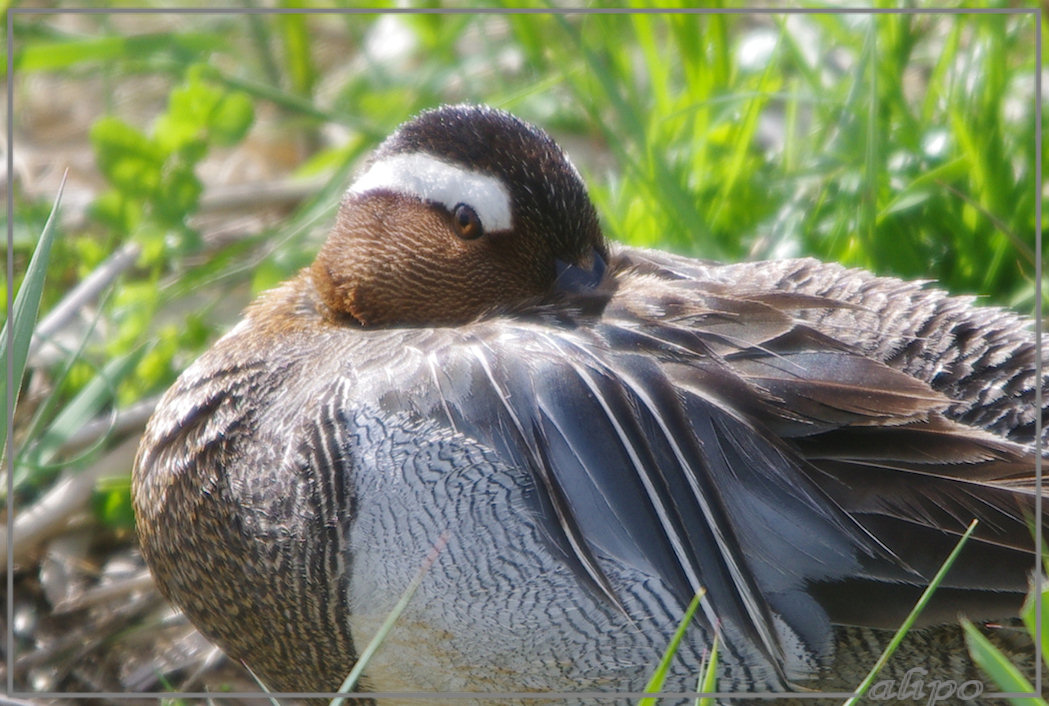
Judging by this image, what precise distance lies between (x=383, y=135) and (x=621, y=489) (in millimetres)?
1765

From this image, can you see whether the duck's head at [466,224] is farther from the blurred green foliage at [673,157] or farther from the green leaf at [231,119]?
the green leaf at [231,119]

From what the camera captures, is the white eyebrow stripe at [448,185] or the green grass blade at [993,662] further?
the white eyebrow stripe at [448,185]

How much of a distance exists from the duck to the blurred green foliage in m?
0.56

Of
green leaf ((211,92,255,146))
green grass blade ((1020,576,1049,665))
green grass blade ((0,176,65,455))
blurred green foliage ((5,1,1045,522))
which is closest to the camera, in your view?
green grass blade ((1020,576,1049,665))

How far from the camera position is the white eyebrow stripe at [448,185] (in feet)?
7.39

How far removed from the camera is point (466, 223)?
2.29 m

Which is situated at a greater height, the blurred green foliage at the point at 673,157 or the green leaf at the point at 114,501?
the blurred green foliage at the point at 673,157

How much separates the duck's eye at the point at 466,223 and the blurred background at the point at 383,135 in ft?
2.29

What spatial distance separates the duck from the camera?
74.5 inches

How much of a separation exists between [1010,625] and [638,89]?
1997 millimetres

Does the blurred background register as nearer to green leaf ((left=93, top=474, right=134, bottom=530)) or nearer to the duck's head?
green leaf ((left=93, top=474, right=134, bottom=530))

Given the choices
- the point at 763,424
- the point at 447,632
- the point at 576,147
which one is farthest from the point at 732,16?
the point at 447,632

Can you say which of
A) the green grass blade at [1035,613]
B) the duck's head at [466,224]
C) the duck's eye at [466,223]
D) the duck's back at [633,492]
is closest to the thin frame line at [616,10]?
the duck's head at [466,224]

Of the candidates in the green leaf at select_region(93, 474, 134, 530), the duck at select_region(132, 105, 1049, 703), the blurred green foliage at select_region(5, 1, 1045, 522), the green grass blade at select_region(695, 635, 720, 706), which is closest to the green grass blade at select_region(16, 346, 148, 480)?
the blurred green foliage at select_region(5, 1, 1045, 522)
